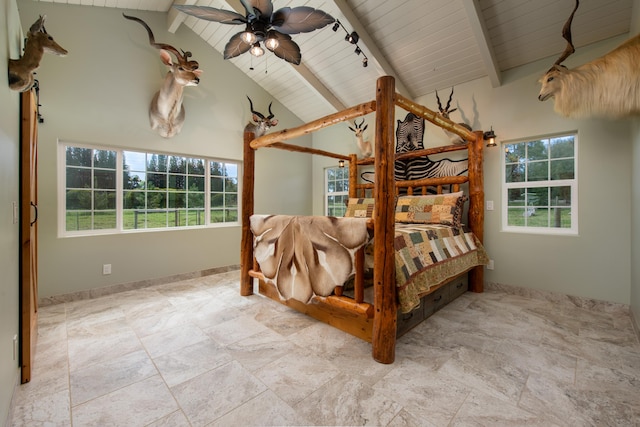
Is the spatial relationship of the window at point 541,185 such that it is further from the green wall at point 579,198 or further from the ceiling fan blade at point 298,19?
the ceiling fan blade at point 298,19

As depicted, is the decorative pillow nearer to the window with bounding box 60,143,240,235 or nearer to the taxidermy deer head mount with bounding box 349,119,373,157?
the taxidermy deer head mount with bounding box 349,119,373,157

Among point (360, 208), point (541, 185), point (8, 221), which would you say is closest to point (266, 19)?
point (8, 221)

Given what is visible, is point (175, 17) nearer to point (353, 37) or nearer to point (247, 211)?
point (353, 37)

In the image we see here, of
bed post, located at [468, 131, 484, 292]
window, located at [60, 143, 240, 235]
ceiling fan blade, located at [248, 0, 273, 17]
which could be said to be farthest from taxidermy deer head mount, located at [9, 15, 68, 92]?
bed post, located at [468, 131, 484, 292]

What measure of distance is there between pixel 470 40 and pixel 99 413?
14.6 feet

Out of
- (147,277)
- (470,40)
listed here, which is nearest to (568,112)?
(470,40)

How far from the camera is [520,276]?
10.6 ft

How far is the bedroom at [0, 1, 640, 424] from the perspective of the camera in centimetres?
271

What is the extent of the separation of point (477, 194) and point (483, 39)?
168 centimetres

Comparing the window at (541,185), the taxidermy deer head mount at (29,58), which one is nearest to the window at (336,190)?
the window at (541,185)

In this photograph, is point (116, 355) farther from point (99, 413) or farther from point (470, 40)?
point (470, 40)

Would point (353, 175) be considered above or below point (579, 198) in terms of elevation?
above

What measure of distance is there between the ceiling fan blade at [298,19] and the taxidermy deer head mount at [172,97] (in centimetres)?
125

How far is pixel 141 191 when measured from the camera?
11.8ft
